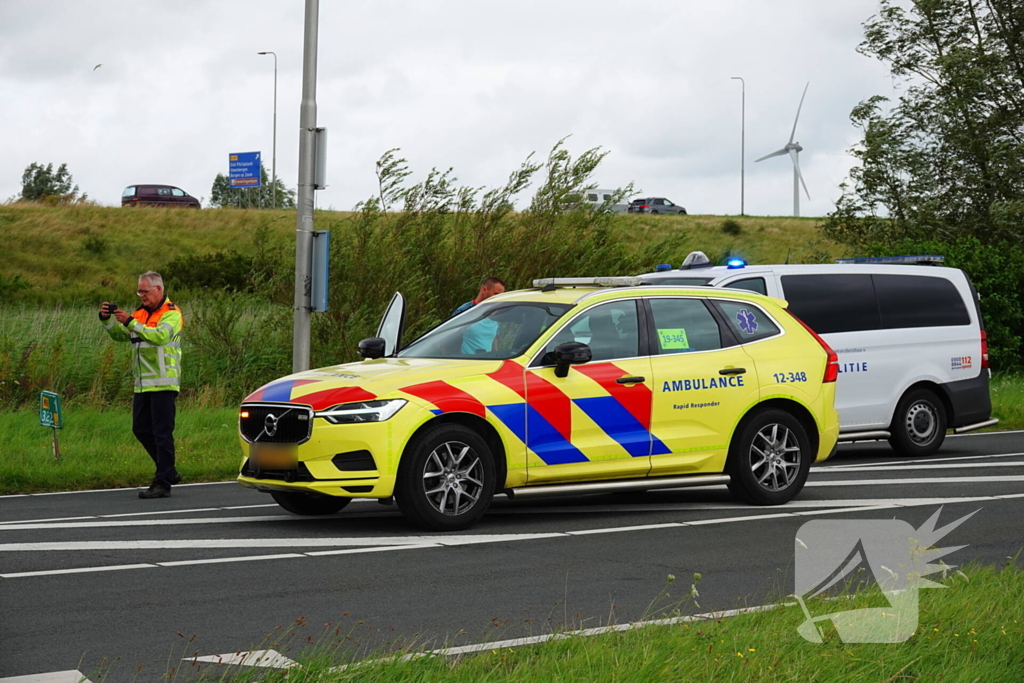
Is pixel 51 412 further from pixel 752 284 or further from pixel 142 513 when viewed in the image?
pixel 752 284

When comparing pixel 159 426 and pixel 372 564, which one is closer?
pixel 372 564

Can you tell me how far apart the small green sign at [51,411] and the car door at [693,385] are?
607cm

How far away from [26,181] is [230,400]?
338ft

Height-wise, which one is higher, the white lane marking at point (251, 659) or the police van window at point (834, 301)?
the police van window at point (834, 301)

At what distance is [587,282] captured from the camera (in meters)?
11.0

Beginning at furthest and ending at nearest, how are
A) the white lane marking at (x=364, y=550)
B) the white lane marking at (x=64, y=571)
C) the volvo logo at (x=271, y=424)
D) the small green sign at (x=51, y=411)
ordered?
1. the small green sign at (x=51, y=411)
2. the volvo logo at (x=271, y=424)
3. the white lane marking at (x=364, y=550)
4. the white lane marking at (x=64, y=571)

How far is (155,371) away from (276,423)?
2.63 metres

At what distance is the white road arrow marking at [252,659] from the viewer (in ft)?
16.9

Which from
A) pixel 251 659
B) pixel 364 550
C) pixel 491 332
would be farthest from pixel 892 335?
pixel 251 659

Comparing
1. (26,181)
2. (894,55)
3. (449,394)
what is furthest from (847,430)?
(26,181)

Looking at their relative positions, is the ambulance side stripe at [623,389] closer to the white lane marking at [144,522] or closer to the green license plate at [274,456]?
the green license plate at [274,456]

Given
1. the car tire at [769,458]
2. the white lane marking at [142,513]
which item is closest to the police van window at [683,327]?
the car tire at [769,458]

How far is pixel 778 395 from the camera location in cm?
1080

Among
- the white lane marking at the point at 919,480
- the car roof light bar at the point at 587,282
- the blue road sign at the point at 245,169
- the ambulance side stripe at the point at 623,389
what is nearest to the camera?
the ambulance side stripe at the point at 623,389
